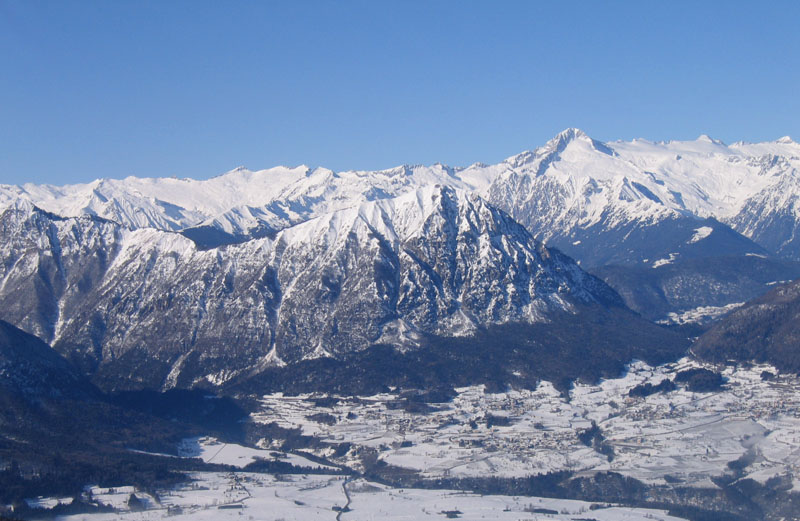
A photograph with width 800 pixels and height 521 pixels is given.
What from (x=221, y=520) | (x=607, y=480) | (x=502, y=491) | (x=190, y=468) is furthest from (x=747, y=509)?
(x=190, y=468)

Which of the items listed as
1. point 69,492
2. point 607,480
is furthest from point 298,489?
point 607,480

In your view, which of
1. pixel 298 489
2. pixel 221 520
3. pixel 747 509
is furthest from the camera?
pixel 298 489

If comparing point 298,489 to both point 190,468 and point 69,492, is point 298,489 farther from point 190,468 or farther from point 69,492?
point 69,492

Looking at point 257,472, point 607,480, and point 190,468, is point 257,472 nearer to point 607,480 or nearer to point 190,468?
point 190,468

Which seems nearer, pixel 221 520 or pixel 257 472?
pixel 221 520

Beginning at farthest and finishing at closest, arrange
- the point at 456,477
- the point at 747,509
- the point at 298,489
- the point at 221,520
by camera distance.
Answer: the point at 456,477, the point at 298,489, the point at 747,509, the point at 221,520

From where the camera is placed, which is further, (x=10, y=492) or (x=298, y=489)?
(x=298, y=489)
